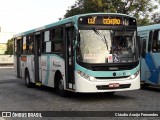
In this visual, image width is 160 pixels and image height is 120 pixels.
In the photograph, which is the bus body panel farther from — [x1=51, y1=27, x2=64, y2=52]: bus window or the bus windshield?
[x1=51, y1=27, x2=64, y2=52]: bus window

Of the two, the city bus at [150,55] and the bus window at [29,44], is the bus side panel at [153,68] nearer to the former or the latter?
the city bus at [150,55]

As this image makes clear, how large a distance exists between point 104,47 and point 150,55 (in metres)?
4.48

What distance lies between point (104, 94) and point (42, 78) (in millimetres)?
3179

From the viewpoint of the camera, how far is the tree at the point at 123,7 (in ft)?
133

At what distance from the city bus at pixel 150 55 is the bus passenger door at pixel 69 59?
4.34 metres

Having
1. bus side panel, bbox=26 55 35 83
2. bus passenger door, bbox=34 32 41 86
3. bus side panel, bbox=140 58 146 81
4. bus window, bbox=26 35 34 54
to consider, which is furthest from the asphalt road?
bus window, bbox=26 35 34 54

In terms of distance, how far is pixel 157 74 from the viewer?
16594 mm

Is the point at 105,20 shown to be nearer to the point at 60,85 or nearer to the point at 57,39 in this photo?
the point at 57,39

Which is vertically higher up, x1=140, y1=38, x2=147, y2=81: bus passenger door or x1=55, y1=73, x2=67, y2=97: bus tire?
x1=140, y1=38, x2=147, y2=81: bus passenger door

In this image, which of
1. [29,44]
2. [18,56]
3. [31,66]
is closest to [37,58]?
[31,66]

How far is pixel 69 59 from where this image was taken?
45.4ft

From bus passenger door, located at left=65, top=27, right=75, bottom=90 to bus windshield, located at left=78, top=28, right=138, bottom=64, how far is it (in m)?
0.62

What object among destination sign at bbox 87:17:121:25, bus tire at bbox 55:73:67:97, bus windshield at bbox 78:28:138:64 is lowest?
bus tire at bbox 55:73:67:97

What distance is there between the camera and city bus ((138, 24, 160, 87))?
653 inches
